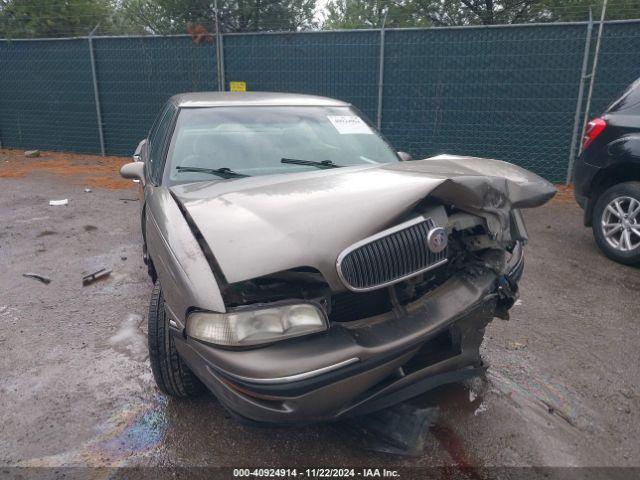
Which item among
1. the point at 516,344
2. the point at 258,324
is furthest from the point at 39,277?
the point at 516,344

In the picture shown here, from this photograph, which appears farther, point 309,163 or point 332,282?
point 309,163

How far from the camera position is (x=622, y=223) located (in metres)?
4.68

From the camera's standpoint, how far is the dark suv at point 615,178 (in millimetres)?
4551

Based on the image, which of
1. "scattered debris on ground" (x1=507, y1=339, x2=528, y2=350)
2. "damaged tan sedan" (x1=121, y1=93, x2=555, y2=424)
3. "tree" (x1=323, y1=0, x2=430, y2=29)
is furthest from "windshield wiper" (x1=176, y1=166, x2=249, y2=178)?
"tree" (x1=323, y1=0, x2=430, y2=29)

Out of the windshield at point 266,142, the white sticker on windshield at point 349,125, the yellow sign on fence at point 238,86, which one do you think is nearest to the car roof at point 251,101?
the windshield at point 266,142

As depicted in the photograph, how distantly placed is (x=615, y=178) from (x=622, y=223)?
0.49 metres

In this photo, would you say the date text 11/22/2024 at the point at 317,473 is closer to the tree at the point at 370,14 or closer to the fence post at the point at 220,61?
the fence post at the point at 220,61

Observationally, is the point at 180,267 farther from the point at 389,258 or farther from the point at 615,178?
the point at 615,178

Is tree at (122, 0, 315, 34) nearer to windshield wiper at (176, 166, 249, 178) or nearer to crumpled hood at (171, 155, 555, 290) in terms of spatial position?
windshield wiper at (176, 166, 249, 178)

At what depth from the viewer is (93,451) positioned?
A: 2289 millimetres

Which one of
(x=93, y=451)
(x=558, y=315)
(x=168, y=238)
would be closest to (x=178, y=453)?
(x=93, y=451)

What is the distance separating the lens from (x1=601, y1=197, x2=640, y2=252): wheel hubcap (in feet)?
15.0

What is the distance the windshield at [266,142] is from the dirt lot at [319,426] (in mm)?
1303

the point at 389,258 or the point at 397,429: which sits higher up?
the point at 389,258
